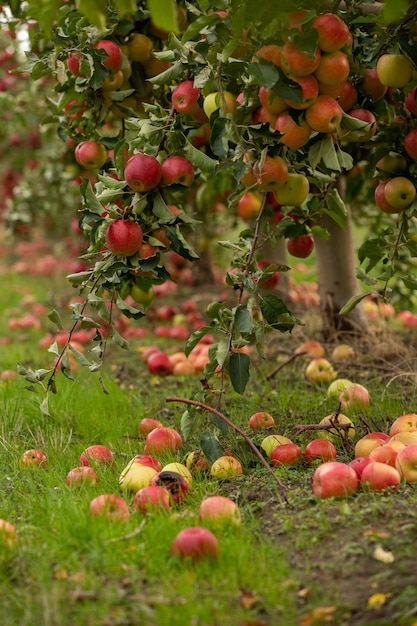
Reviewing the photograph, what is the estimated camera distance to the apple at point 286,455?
2.70m

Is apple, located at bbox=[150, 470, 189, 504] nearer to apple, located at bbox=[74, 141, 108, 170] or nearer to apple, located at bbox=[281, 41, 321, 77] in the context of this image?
apple, located at bbox=[281, 41, 321, 77]

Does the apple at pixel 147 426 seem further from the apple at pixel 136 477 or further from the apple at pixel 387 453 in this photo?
the apple at pixel 387 453

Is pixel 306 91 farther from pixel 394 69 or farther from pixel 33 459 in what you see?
pixel 33 459

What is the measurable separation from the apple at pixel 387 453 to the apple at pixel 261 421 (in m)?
0.72

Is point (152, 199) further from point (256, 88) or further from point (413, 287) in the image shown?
point (413, 287)

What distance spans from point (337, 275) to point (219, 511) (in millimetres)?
2477

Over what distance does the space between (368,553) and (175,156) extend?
4.78 feet

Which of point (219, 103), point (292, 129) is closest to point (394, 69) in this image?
point (292, 129)

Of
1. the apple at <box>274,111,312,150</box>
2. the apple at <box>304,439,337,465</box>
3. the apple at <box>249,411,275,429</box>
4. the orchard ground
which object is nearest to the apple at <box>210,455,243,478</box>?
the orchard ground

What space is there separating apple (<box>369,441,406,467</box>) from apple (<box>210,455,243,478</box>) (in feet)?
1.48

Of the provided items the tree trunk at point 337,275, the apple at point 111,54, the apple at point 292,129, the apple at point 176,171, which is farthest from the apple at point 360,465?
the tree trunk at point 337,275

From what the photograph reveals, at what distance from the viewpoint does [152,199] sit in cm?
276

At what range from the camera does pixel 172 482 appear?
2.42 m

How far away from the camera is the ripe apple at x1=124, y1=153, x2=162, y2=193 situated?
2.60 m
